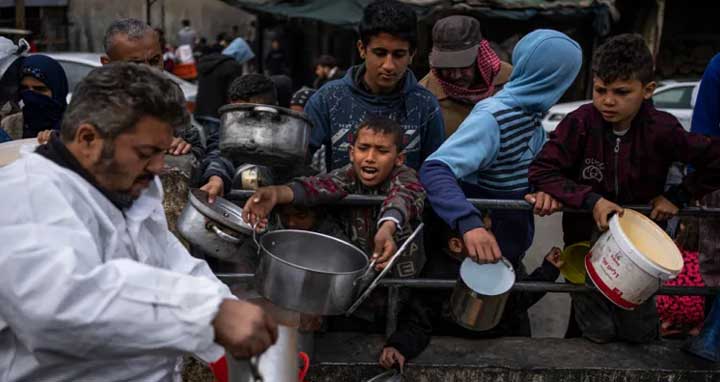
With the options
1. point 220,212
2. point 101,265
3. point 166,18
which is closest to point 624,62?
point 220,212

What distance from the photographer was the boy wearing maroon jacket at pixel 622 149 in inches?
130

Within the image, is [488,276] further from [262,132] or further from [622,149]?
[262,132]

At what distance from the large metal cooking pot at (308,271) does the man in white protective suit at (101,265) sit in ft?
2.60

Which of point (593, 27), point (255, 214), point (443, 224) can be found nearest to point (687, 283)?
point (443, 224)

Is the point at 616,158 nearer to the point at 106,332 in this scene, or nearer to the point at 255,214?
the point at 255,214

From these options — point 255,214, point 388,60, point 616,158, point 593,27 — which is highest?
point 388,60

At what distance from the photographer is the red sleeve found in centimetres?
329

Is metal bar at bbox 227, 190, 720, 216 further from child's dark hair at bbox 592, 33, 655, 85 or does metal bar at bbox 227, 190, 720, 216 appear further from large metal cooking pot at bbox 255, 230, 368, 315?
child's dark hair at bbox 592, 33, 655, 85

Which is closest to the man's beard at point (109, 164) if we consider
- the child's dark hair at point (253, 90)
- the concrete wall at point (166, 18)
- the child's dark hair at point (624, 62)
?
the child's dark hair at point (624, 62)

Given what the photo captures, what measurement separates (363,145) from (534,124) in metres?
0.83

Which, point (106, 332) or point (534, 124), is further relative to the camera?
point (534, 124)

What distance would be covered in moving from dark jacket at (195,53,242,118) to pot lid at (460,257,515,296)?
644 cm

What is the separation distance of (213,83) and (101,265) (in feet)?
25.6

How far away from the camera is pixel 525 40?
3.57 metres
